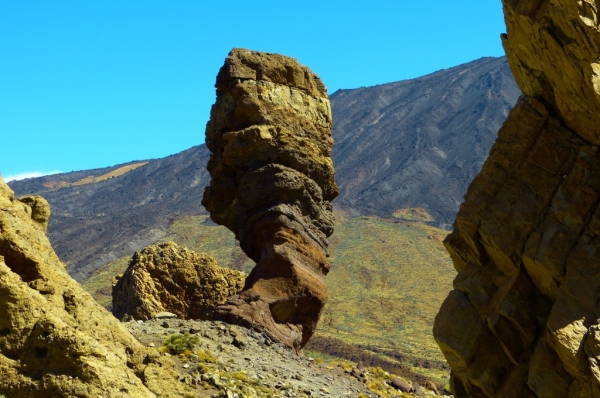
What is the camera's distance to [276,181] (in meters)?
30.4

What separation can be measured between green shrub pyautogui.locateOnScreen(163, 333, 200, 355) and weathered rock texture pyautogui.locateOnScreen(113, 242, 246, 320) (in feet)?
18.5

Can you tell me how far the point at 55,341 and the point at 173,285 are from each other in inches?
736

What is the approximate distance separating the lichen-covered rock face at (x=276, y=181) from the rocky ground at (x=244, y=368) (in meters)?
1.40

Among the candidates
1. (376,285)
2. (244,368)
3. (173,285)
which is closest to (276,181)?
(173,285)

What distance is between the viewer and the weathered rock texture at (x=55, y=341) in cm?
1248

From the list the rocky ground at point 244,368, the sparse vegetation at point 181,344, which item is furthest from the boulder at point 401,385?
the sparse vegetation at point 181,344

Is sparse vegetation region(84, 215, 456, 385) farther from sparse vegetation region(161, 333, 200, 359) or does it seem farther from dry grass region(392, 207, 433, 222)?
→ dry grass region(392, 207, 433, 222)

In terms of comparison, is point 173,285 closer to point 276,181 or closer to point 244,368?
point 276,181

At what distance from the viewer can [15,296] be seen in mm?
13266

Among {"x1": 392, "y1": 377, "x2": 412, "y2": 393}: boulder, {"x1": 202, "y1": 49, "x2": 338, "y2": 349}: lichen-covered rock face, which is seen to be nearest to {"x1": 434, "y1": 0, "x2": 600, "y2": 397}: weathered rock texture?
{"x1": 202, "y1": 49, "x2": 338, "y2": 349}: lichen-covered rock face

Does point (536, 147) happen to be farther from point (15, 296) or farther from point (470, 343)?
point (15, 296)

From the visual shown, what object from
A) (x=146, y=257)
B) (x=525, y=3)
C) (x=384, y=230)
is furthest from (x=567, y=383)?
(x=384, y=230)

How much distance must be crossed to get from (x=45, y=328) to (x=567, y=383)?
890cm

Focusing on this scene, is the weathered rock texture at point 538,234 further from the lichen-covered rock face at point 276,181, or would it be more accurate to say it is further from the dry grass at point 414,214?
the dry grass at point 414,214
